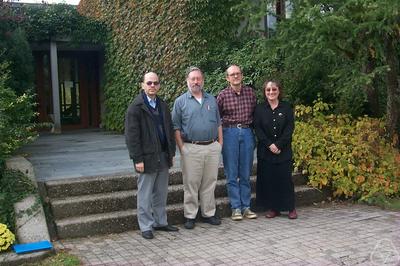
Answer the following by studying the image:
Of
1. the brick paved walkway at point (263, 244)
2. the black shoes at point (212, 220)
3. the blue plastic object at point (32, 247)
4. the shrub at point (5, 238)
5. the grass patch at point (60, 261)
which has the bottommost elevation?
the brick paved walkway at point (263, 244)

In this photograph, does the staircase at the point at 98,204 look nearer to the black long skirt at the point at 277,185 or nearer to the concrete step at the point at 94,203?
the concrete step at the point at 94,203

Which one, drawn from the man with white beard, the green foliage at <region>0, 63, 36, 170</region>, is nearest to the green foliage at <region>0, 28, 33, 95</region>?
the green foliage at <region>0, 63, 36, 170</region>

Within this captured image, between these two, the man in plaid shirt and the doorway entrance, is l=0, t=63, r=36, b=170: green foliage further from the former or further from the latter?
the doorway entrance

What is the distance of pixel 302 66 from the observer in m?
7.69

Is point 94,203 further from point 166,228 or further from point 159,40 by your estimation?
point 159,40

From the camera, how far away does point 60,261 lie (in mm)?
4562

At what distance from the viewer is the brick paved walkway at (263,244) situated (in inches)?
180

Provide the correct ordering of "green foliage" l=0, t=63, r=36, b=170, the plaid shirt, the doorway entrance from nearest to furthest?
the plaid shirt
"green foliage" l=0, t=63, r=36, b=170
the doorway entrance

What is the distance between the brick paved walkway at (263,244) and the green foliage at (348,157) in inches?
31.7

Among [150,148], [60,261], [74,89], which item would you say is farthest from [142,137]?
[74,89]

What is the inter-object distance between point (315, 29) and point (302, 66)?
1.72m

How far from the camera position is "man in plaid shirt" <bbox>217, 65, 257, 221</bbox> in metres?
5.89

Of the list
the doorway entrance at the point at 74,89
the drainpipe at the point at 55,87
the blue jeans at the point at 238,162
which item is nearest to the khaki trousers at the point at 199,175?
the blue jeans at the point at 238,162

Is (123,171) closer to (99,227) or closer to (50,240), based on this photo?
(99,227)
